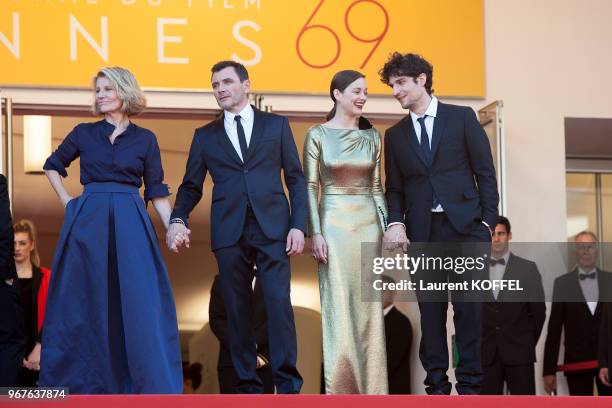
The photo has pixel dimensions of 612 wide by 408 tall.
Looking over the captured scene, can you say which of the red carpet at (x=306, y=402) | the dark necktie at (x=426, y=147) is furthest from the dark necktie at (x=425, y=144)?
the red carpet at (x=306, y=402)

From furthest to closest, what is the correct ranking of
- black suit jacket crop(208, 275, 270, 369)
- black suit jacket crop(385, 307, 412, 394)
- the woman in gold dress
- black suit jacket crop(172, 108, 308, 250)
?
black suit jacket crop(385, 307, 412, 394) < black suit jacket crop(208, 275, 270, 369) < the woman in gold dress < black suit jacket crop(172, 108, 308, 250)

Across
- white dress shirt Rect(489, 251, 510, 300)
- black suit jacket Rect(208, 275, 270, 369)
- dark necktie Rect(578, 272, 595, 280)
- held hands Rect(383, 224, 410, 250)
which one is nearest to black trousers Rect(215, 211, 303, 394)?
held hands Rect(383, 224, 410, 250)

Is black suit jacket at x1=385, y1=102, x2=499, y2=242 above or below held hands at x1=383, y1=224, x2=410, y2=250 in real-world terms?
above

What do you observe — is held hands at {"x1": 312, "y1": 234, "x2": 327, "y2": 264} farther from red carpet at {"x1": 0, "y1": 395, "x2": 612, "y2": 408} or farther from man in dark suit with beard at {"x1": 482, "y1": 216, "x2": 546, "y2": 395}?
man in dark suit with beard at {"x1": 482, "y1": 216, "x2": 546, "y2": 395}

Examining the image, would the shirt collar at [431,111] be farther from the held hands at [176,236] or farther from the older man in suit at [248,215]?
the held hands at [176,236]

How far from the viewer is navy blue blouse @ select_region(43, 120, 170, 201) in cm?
637

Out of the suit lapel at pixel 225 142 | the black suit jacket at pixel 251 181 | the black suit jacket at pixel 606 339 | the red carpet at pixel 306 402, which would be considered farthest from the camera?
the black suit jacket at pixel 606 339

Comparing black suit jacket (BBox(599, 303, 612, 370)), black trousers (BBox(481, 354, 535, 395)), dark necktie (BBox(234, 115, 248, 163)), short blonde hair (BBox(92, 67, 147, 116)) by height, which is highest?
short blonde hair (BBox(92, 67, 147, 116))

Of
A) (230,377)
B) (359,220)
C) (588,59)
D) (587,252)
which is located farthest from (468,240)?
(588,59)

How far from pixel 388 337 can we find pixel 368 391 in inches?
135

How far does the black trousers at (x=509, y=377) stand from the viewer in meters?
8.59

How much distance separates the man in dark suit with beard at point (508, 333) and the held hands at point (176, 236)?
278cm

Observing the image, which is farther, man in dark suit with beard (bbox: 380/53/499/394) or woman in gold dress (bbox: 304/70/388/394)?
woman in gold dress (bbox: 304/70/388/394)

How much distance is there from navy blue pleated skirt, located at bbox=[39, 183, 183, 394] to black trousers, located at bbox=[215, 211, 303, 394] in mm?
298
